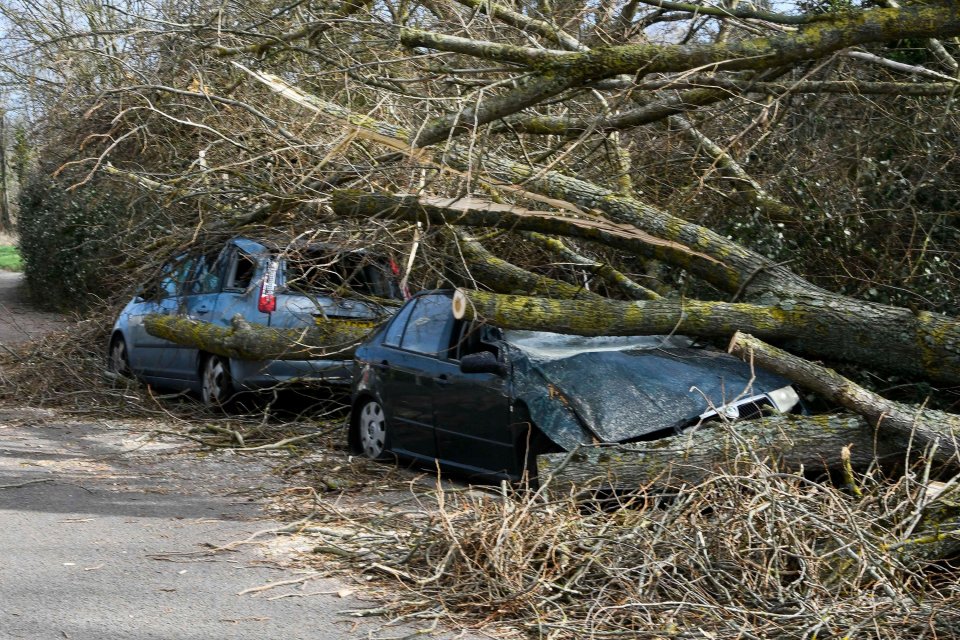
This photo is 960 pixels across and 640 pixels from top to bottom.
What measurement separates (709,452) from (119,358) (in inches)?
362

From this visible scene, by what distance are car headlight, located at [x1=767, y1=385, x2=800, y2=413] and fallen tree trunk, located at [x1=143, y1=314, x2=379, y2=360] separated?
4.18 m

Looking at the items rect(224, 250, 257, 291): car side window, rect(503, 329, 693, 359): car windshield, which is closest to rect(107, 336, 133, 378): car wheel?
rect(224, 250, 257, 291): car side window

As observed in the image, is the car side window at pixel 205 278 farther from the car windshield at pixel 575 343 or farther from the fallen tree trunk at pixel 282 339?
the car windshield at pixel 575 343

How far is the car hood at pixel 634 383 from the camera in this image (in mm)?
7562

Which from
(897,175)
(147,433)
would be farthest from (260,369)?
(897,175)

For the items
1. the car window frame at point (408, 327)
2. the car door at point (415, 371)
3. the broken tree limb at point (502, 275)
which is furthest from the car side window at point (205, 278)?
the car door at point (415, 371)

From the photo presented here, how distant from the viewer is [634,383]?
7.86 m

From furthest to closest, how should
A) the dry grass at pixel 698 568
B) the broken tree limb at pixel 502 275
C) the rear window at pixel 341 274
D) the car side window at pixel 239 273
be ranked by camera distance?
the car side window at pixel 239 273 → the rear window at pixel 341 274 → the broken tree limb at pixel 502 275 → the dry grass at pixel 698 568

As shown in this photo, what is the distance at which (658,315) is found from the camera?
27.7 feet

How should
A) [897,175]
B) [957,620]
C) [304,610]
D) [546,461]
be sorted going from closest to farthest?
1. [957,620]
2. [304,610]
3. [546,461]
4. [897,175]

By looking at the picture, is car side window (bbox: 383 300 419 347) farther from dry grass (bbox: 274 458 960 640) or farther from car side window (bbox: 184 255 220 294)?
dry grass (bbox: 274 458 960 640)

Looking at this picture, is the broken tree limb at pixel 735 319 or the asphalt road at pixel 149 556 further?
the broken tree limb at pixel 735 319

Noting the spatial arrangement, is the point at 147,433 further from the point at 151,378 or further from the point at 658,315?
the point at 658,315

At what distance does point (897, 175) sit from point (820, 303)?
2.43 m
